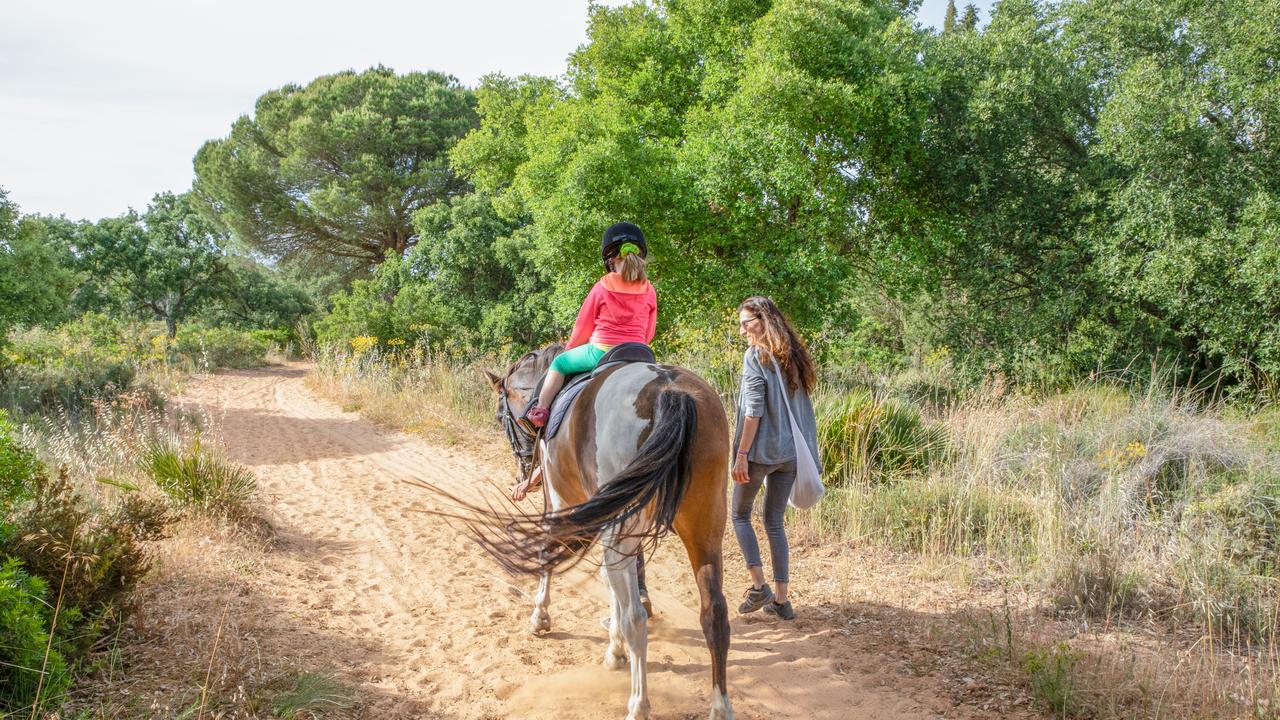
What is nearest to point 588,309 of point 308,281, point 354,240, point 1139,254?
point 1139,254

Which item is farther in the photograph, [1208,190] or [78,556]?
[1208,190]

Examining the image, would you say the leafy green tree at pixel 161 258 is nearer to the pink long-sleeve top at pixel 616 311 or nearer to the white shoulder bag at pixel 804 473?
the pink long-sleeve top at pixel 616 311

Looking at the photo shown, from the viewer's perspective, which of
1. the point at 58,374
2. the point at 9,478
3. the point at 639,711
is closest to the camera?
the point at 639,711

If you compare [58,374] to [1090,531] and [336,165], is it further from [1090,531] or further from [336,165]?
[336,165]

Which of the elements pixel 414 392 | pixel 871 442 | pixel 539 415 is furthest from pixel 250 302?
pixel 539 415

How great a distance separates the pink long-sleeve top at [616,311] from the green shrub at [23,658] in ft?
9.06

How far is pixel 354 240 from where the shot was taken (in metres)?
25.8

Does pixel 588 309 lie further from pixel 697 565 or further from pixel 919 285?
pixel 919 285

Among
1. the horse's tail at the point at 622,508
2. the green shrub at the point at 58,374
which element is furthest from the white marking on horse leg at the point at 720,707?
the green shrub at the point at 58,374

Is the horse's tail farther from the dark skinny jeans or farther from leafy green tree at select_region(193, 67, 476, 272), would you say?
leafy green tree at select_region(193, 67, 476, 272)

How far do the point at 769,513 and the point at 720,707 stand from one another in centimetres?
141

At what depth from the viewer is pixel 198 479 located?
530cm

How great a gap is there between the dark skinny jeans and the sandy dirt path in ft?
1.34

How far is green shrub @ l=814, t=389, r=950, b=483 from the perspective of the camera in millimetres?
6297
